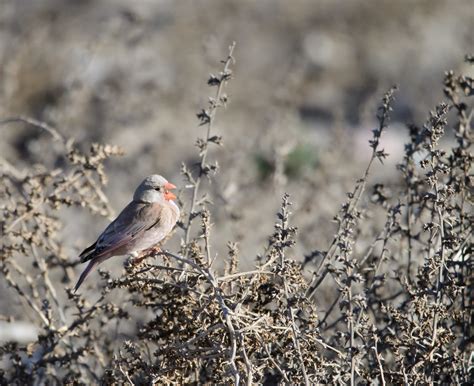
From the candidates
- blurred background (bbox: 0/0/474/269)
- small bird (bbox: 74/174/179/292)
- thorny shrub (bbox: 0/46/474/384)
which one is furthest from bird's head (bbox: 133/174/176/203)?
blurred background (bbox: 0/0/474/269)

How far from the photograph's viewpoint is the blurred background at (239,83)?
815cm

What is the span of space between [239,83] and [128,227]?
9.70 m

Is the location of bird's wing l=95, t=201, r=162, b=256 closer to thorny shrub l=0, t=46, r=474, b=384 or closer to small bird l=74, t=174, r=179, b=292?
small bird l=74, t=174, r=179, b=292

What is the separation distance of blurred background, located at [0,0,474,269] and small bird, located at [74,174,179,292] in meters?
1.69

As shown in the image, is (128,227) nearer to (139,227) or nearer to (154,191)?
(139,227)

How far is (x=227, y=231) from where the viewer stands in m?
8.74

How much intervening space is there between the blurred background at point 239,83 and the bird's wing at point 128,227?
1.79 m

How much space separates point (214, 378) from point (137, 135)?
310 inches

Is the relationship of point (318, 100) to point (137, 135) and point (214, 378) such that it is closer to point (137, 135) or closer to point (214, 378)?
point (137, 135)

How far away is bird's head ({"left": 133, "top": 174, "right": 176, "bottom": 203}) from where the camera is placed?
4.54 metres

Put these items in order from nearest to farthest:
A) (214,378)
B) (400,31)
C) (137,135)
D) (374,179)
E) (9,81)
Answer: (214,378)
(9,81)
(374,179)
(137,135)
(400,31)

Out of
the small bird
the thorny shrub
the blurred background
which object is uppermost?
the blurred background

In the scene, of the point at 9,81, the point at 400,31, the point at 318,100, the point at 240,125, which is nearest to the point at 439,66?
the point at 400,31

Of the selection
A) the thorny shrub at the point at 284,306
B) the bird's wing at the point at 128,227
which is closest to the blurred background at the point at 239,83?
the bird's wing at the point at 128,227
